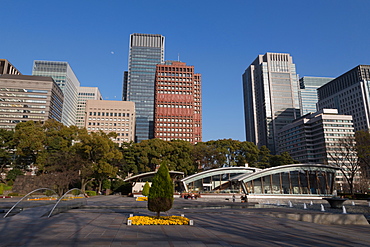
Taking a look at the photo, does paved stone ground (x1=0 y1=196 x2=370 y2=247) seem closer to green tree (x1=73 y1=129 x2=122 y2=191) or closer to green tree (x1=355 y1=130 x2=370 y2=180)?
green tree (x1=73 y1=129 x2=122 y2=191)

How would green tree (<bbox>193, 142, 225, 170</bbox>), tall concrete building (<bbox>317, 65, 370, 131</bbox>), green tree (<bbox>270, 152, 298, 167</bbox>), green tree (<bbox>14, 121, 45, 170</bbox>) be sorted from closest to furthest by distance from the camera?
green tree (<bbox>14, 121, 45, 170</bbox>) < green tree (<bbox>193, 142, 225, 170</bbox>) < green tree (<bbox>270, 152, 298, 167</bbox>) < tall concrete building (<bbox>317, 65, 370, 131</bbox>)

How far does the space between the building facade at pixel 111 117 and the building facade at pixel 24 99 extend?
19.7 meters

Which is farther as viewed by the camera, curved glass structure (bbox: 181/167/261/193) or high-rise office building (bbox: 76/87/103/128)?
high-rise office building (bbox: 76/87/103/128)

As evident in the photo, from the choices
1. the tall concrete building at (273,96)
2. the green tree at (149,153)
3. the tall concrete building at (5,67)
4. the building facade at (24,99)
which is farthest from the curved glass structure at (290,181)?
the tall concrete building at (5,67)

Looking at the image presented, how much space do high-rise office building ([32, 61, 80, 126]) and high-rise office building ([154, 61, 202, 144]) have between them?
230 feet

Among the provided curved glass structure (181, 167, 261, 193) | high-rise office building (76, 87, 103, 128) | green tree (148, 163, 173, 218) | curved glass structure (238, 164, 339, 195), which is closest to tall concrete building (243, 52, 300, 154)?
curved glass structure (238, 164, 339, 195)

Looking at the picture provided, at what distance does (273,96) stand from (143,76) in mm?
89414

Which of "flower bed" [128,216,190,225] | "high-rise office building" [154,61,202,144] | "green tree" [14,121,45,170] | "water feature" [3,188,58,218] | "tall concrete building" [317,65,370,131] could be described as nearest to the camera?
"flower bed" [128,216,190,225]

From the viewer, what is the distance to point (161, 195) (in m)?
14.1

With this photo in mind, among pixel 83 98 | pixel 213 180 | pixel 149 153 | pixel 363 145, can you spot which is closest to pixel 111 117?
pixel 149 153

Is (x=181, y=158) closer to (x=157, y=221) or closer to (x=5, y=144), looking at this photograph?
(x=5, y=144)

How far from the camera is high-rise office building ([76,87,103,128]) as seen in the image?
622 feet

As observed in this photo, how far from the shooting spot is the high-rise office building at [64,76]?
551 feet

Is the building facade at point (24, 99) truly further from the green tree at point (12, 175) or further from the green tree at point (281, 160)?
the green tree at point (281, 160)
